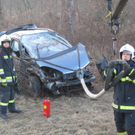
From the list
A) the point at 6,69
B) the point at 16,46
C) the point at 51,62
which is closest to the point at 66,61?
the point at 51,62

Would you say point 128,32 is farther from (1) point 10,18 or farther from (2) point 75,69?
(1) point 10,18

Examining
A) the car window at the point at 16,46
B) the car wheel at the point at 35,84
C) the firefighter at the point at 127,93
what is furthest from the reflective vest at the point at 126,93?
the car window at the point at 16,46

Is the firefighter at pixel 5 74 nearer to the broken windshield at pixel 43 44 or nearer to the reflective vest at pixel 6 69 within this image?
the reflective vest at pixel 6 69

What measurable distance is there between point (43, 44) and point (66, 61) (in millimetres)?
1211

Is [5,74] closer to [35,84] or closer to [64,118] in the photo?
[35,84]

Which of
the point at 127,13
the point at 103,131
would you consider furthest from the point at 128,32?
the point at 103,131

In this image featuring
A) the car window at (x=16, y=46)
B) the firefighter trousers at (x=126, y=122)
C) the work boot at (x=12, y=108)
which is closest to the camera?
the firefighter trousers at (x=126, y=122)

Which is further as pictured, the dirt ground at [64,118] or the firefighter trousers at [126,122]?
the dirt ground at [64,118]

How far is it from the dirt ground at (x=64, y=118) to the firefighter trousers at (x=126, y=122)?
2.33 ft

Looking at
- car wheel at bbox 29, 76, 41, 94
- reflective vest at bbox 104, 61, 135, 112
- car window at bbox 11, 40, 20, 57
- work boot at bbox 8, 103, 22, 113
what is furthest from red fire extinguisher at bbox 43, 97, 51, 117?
car window at bbox 11, 40, 20, 57

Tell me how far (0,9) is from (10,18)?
1.29 m

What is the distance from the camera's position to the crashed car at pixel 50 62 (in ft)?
16.6

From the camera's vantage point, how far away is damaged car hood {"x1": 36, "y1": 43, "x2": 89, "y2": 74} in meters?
5.08

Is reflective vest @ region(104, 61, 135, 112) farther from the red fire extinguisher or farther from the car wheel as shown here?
the car wheel
